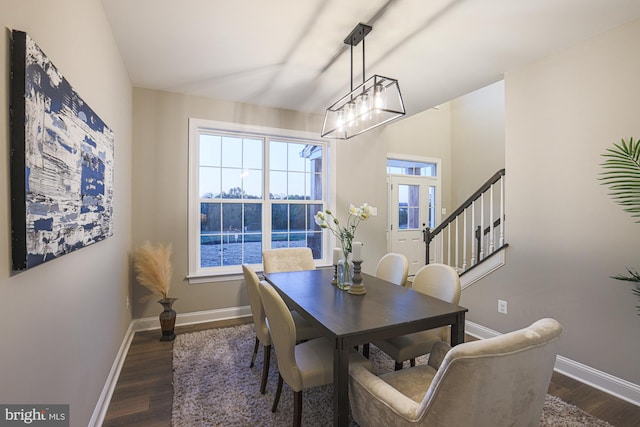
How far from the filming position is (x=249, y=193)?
12.6 feet

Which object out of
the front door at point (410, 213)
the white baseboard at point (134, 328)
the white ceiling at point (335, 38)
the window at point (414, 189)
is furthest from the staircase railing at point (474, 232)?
the white baseboard at point (134, 328)

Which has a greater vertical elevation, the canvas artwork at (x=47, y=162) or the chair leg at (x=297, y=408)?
the canvas artwork at (x=47, y=162)

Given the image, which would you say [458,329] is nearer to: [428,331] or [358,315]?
[428,331]

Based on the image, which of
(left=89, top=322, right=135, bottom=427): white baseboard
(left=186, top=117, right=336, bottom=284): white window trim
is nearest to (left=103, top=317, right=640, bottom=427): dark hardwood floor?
(left=89, top=322, right=135, bottom=427): white baseboard

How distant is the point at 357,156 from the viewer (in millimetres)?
Result: 4371

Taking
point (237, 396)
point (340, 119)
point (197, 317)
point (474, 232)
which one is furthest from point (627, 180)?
point (197, 317)

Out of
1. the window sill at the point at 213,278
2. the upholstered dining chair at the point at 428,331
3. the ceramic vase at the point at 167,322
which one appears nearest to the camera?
the upholstered dining chair at the point at 428,331

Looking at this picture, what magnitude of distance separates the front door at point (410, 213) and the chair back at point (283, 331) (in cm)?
418

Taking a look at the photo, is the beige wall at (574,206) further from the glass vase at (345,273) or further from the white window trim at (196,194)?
the white window trim at (196,194)

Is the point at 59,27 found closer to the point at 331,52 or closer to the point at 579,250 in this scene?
the point at 331,52

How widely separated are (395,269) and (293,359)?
Answer: 140 centimetres

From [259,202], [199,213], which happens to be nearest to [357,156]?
[259,202]

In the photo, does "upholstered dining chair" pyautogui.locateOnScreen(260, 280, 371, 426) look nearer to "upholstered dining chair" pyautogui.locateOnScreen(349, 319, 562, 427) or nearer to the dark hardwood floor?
"upholstered dining chair" pyautogui.locateOnScreen(349, 319, 562, 427)

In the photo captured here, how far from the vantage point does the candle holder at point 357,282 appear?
82.0 inches
